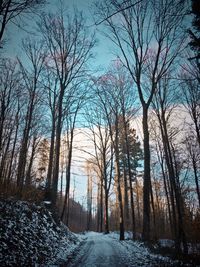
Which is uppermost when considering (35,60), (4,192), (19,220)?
(35,60)

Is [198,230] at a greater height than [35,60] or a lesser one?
lesser

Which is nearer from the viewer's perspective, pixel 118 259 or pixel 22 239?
pixel 22 239

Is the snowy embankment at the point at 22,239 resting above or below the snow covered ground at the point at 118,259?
above

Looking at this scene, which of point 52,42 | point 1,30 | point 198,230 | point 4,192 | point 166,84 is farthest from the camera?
point 166,84

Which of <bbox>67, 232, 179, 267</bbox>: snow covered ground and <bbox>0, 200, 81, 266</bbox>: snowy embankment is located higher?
<bbox>0, 200, 81, 266</bbox>: snowy embankment

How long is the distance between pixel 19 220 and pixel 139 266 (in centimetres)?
476

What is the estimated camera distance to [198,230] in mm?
11555

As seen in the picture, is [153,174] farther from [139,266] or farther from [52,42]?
[139,266]

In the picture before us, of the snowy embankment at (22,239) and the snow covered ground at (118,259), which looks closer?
the snowy embankment at (22,239)

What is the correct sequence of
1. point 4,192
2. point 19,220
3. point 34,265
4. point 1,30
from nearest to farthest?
1. point 34,265
2. point 1,30
3. point 19,220
4. point 4,192

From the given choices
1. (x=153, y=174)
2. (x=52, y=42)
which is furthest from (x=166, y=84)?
(x=153, y=174)

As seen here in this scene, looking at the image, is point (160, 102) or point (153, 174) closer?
point (160, 102)

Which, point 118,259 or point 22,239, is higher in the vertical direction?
point 22,239

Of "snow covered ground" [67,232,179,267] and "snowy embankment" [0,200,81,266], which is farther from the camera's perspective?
"snow covered ground" [67,232,179,267]
